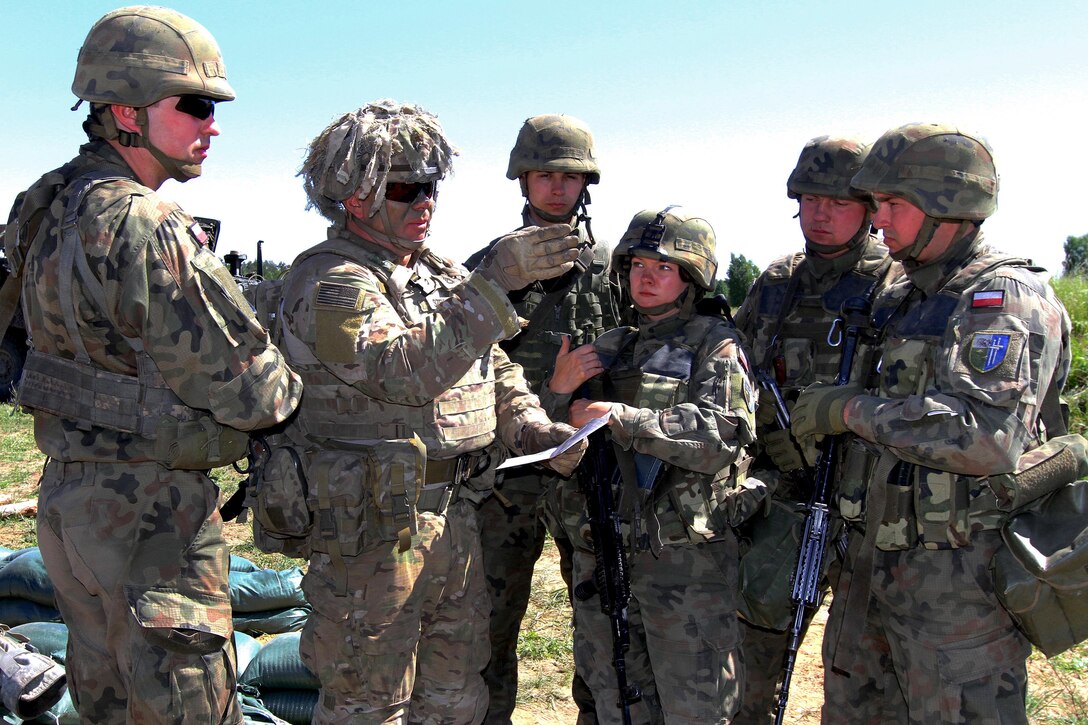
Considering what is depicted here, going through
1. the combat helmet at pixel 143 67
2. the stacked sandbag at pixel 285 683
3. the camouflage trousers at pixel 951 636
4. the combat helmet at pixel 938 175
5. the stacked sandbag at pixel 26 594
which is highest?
the combat helmet at pixel 143 67

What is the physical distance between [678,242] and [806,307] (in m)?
0.89

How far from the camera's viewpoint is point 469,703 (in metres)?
3.73

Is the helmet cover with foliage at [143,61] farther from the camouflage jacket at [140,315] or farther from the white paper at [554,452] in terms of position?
the white paper at [554,452]

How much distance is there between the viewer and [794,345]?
4.46m

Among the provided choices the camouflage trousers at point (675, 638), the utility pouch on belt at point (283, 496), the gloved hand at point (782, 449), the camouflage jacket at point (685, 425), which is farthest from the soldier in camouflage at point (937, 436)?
the utility pouch on belt at point (283, 496)

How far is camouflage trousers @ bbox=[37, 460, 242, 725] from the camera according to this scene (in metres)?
3.10

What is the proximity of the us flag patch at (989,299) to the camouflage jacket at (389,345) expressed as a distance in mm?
1612

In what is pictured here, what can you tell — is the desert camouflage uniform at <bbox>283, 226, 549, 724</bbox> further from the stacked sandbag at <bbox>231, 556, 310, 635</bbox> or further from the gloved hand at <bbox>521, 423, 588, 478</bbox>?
the stacked sandbag at <bbox>231, 556, 310, 635</bbox>

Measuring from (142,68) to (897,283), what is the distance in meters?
3.01

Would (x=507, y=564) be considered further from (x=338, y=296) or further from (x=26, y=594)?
(x=26, y=594)

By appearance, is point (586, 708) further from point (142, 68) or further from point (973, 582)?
point (142, 68)

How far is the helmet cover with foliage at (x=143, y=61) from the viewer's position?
321 centimetres

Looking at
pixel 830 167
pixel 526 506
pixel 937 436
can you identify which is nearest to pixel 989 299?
pixel 937 436

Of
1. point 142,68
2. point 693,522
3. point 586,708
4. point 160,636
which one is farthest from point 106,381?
point 586,708
